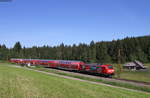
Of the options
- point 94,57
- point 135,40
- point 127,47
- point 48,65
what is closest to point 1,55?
point 94,57

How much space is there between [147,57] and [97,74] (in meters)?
103

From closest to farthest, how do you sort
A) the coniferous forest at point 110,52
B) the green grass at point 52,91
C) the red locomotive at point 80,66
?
the green grass at point 52,91, the red locomotive at point 80,66, the coniferous forest at point 110,52

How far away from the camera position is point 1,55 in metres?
143

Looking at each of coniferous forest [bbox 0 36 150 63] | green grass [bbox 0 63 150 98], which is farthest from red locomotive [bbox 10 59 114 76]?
coniferous forest [bbox 0 36 150 63]

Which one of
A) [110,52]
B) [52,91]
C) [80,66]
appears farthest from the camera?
[110,52]

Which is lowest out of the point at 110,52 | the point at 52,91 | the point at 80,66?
the point at 80,66

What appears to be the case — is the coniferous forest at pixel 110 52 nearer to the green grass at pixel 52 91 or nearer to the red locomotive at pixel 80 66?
the red locomotive at pixel 80 66

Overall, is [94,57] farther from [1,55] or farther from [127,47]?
[1,55]

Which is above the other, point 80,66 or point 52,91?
point 52,91

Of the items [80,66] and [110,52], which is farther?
[110,52]

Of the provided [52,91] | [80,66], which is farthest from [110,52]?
[52,91]

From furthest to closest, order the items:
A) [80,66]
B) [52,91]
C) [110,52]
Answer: [110,52], [80,66], [52,91]

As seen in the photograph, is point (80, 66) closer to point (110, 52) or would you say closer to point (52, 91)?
point (52, 91)

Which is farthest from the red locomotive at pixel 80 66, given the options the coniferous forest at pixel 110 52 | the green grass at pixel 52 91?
the coniferous forest at pixel 110 52
